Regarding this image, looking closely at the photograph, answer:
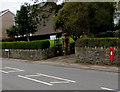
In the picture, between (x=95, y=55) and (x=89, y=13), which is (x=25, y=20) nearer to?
(x=89, y=13)

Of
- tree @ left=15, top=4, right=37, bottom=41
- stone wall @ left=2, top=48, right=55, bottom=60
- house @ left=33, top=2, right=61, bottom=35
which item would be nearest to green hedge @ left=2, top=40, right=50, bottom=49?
stone wall @ left=2, top=48, right=55, bottom=60

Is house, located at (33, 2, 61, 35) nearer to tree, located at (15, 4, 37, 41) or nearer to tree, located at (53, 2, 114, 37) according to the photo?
tree, located at (15, 4, 37, 41)

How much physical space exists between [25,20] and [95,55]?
792 inches

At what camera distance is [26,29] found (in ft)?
116

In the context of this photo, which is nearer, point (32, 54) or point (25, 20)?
point (32, 54)

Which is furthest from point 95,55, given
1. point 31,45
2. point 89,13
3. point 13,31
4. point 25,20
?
point 13,31

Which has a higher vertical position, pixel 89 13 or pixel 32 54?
pixel 89 13

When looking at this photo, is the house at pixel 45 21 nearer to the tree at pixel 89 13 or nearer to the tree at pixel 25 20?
the tree at pixel 25 20

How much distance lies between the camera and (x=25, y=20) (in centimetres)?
3462

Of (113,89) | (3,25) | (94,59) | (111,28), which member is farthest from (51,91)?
(3,25)

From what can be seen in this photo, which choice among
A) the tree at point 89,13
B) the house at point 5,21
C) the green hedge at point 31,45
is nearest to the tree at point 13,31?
the green hedge at point 31,45

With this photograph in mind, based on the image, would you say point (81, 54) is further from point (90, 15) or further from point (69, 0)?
point (69, 0)

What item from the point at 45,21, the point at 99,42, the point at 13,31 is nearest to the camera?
the point at 99,42

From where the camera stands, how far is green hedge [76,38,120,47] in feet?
51.8
